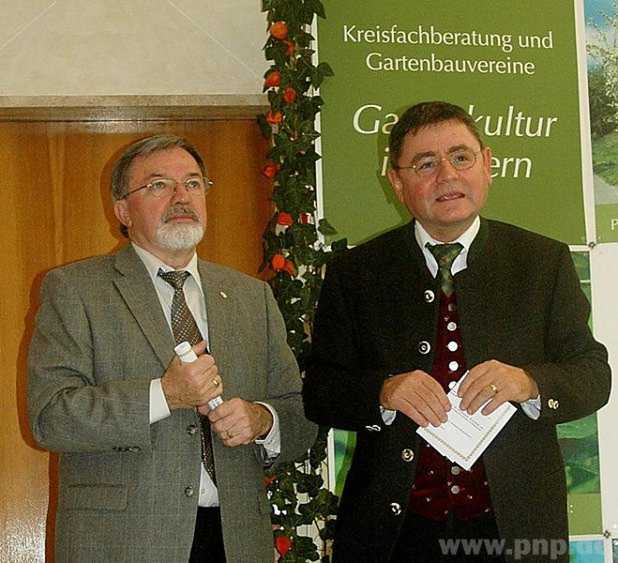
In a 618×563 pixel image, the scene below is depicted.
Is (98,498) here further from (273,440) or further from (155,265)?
(155,265)

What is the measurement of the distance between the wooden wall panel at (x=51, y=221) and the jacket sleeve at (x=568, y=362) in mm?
1981

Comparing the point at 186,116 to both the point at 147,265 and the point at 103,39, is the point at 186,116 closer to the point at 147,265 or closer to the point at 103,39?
the point at 103,39

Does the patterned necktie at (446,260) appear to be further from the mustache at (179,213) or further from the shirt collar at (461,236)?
the mustache at (179,213)

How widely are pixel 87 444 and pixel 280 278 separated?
1285 millimetres

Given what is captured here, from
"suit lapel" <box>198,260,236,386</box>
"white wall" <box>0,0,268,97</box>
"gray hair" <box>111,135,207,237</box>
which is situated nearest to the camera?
"suit lapel" <box>198,260,236,386</box>

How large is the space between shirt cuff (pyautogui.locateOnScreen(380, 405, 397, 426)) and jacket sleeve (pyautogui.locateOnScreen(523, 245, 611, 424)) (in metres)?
0.33

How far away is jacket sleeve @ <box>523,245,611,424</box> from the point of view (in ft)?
7.52

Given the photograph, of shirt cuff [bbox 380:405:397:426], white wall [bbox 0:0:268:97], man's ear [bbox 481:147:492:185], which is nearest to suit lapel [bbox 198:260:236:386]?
shirt cuff [bbox 380:405:397:426]

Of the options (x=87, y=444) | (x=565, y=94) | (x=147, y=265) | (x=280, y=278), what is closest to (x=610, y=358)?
(x=565, y=94)

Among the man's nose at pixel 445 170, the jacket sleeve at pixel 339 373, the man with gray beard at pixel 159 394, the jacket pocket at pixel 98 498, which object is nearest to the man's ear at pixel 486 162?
the man's nose at pixel 445 170

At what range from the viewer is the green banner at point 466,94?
3.64m

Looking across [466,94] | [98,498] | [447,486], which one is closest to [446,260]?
[447,486]

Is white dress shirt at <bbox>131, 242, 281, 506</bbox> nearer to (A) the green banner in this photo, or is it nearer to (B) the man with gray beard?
(B) the man with gray beard

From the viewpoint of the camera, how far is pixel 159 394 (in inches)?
97.7
